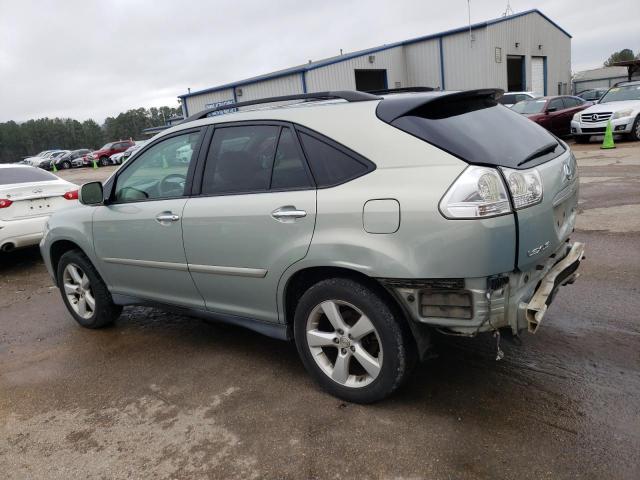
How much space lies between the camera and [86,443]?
9.66 ft

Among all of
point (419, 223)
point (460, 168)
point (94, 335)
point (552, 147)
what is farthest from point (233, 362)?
point (552, 147)

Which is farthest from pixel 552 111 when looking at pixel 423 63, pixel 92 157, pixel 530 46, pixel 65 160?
pixel 65 160

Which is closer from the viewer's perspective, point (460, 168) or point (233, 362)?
point (460, 168)

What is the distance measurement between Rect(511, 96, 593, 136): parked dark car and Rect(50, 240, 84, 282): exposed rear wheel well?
15.4m

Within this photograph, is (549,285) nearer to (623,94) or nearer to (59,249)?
(59,249)

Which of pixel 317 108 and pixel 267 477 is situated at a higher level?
pixel 317 108

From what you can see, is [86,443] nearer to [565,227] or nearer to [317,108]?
[317,108]

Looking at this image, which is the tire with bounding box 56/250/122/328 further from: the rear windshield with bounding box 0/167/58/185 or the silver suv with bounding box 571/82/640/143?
the silver suv with bounding box 571/82/640/143

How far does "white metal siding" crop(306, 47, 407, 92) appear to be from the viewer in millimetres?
26031

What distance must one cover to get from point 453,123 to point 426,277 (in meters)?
0.86

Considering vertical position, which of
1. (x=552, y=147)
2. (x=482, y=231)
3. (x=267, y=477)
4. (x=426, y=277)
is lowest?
(x=267, y=477)

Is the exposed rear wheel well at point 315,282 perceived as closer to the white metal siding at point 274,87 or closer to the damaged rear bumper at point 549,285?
the damaged rear bumper at point 549,285

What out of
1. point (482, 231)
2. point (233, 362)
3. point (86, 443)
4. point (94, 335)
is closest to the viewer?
point (482, 231)

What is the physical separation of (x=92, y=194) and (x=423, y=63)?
91.7ft
